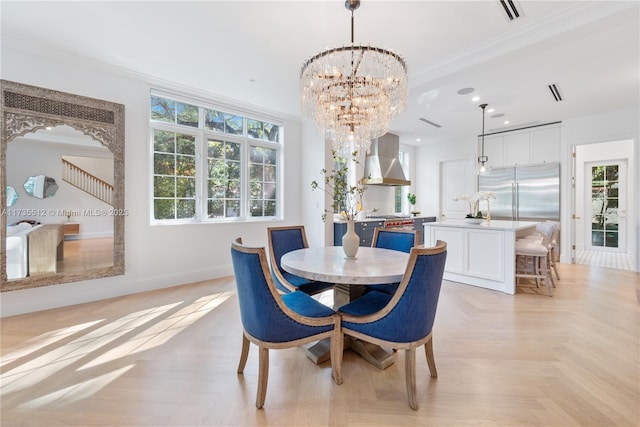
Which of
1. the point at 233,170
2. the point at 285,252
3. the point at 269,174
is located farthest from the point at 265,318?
the point at 269,174

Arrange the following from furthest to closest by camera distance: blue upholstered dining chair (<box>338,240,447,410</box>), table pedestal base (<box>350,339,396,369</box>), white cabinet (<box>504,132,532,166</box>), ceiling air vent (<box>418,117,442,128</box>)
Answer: white cabinet (<box>504,132,532,166</box>), ceiling air vent (<box>418,117,442,128</box>), table pedestal base (<box>350,339,396,369</box>), blue upholstered dining chair (<box>338,240,447,410</box>)

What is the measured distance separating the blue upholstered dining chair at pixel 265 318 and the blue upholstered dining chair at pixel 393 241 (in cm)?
76

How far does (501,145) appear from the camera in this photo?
242 inches

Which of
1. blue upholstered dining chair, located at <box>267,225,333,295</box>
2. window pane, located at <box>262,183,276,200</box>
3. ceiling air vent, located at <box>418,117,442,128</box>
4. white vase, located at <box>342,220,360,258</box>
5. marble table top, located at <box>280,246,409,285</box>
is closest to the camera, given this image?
marble table top, located at <box>280,246,409,285</box>

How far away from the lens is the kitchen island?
352 cm

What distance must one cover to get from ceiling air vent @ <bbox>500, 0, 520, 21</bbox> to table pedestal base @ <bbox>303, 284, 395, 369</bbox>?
8.21ft

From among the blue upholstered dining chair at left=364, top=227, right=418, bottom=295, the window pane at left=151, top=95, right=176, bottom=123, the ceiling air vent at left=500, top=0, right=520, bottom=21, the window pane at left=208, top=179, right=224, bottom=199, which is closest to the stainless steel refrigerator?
the ceiling air vent at left=500, top=0, right=520, bottom=21

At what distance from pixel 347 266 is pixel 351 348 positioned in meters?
0.73

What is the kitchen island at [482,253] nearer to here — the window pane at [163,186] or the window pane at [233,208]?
the window pane at [233,208]

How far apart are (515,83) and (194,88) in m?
4.28

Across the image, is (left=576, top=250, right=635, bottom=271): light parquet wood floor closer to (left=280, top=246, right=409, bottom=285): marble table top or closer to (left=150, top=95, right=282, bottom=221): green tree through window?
(left=280, top=246, right=409, bottom=285): marble table top

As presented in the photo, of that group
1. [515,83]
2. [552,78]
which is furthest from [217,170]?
[552,78]

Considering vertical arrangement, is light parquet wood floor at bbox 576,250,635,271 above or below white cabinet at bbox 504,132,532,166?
below

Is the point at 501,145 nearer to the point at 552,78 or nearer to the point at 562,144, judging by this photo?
the point at 562,144
